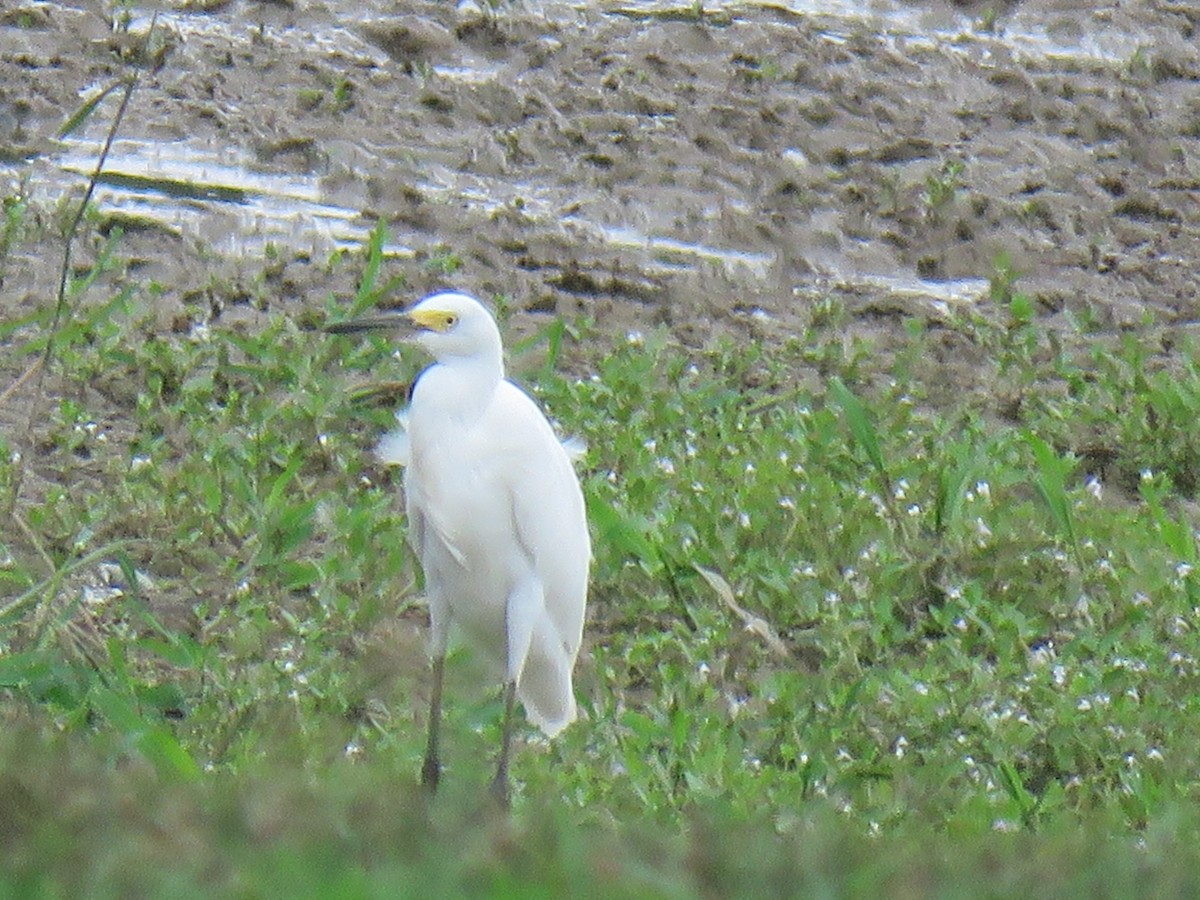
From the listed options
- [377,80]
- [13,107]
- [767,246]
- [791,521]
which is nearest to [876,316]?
[767,246]

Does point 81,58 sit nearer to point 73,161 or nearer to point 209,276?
point 73,161

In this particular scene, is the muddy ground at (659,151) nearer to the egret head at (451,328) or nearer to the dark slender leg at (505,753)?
the egret head at (451,328)

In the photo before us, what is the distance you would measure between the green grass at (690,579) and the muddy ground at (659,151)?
12.3 inches

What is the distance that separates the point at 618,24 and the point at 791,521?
177 inches

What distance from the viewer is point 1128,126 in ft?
32.4

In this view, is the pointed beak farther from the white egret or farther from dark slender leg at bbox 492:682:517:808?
dark slender leg at bbox 492:682:517:808

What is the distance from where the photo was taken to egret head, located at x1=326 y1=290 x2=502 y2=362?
5383 millimetres

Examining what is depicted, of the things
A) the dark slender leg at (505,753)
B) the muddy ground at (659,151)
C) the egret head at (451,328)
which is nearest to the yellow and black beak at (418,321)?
the egret head at (451,328)

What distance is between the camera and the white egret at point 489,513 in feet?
17.7

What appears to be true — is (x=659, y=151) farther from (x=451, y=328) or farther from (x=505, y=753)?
(x=505, y=753)

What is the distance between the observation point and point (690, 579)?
6184 mm

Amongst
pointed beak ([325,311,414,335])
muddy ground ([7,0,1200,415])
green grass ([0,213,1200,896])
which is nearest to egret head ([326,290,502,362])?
pointed beak ([325,311,414,335])

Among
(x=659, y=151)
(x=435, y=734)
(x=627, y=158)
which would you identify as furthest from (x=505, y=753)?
(x=659, y=151)

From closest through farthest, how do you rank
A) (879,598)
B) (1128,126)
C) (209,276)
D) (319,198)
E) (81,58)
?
(879,598) → (209,276) → (319,198) → (81,58) → (1128,126)
